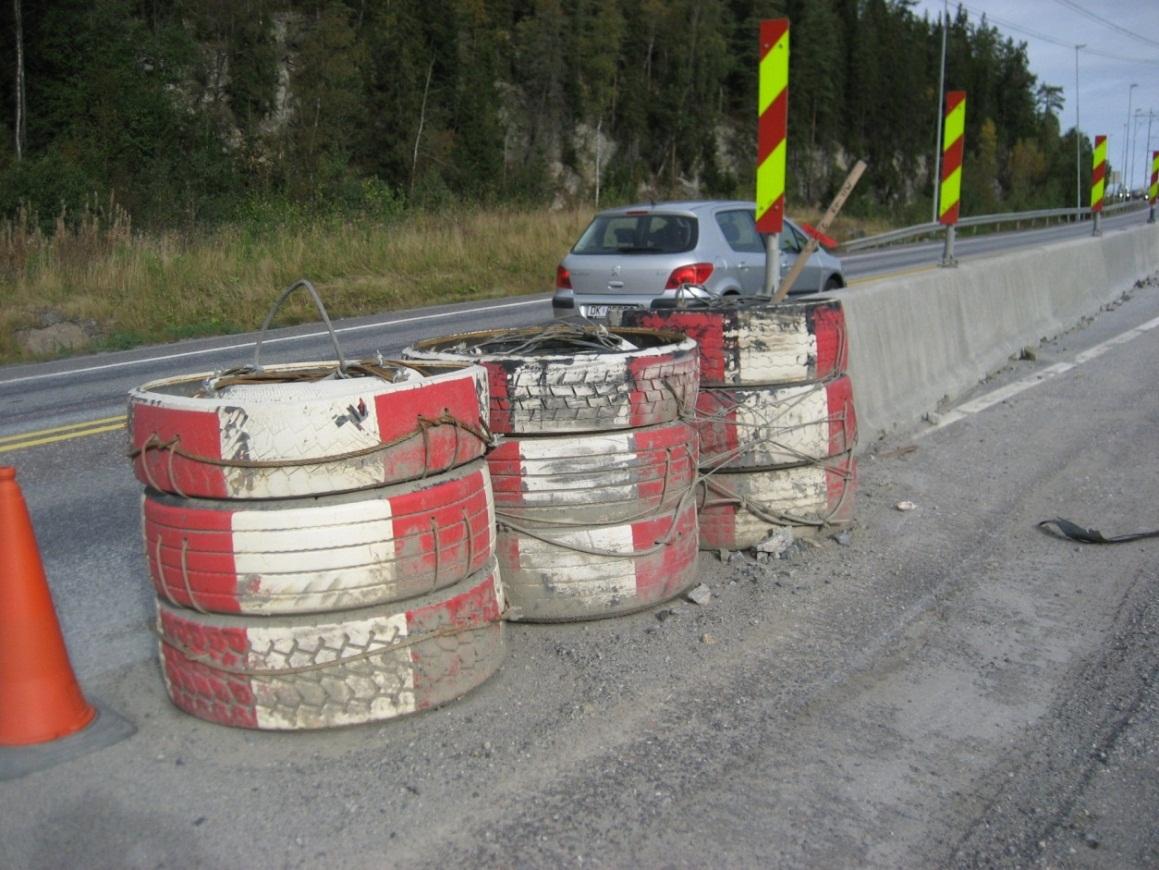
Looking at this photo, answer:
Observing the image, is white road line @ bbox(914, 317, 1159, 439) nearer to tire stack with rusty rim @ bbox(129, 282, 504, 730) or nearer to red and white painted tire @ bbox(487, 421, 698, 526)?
red and white painted tire @ bbox(487, 421, 698, 526)

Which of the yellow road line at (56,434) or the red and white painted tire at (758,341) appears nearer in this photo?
the red and white painted tire at (758,341)

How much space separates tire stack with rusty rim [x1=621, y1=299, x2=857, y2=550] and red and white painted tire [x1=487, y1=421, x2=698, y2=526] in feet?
3.03

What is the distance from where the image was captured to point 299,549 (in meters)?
3.46

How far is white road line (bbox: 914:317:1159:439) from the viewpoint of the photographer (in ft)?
27.8

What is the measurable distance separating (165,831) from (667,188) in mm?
53661

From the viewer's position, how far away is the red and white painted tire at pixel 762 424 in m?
5.34

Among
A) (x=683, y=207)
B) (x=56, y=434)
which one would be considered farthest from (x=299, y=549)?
(x=683, y=207)

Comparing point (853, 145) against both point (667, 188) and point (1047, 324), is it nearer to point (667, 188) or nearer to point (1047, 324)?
point (667, 188)

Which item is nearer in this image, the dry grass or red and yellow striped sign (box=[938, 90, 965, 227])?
red and yellow striped sign (box=[938, 90, 965, 227])

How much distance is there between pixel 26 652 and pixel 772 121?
5.94 m

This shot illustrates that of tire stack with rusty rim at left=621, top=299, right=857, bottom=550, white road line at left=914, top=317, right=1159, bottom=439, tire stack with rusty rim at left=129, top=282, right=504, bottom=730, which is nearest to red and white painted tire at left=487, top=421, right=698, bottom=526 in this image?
tire stack with rusty rim at left=129, top=282, right=504, bottom=730

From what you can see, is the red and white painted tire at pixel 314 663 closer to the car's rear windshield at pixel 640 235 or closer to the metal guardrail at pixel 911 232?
the car's rear windshield at pixel 640 235

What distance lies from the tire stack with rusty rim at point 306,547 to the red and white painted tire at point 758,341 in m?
1.95

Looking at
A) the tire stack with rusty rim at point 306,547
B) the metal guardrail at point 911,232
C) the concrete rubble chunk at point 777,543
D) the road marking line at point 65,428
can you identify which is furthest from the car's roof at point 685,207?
the tire stack with rusty rim at point 306,547
